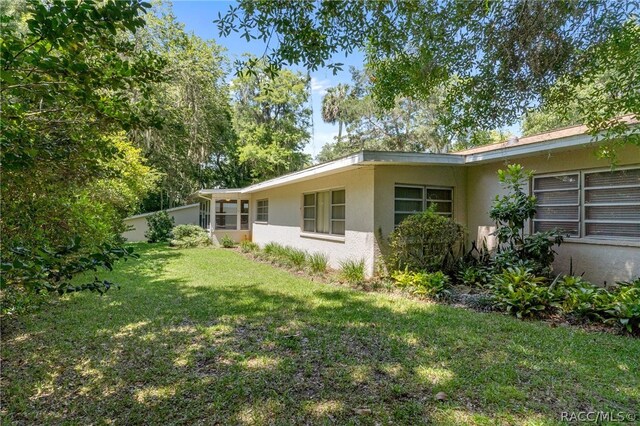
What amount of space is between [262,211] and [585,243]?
12922mm

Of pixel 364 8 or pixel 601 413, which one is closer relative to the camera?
pixel 601 413

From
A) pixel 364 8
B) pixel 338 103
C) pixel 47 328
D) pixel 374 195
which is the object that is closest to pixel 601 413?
pixel 364 8

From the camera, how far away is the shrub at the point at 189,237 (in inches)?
686

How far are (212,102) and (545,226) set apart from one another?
70.6ft

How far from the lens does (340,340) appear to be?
14.9 feet

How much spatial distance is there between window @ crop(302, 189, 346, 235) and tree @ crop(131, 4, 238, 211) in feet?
29.6

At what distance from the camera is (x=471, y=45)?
5.67 m

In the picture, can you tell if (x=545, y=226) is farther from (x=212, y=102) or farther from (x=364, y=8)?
(x=212, y=102)

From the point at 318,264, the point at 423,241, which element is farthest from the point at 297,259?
the point at 423,241

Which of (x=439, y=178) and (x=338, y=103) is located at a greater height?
(x=338, y=103)

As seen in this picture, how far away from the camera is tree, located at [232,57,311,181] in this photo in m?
26.6

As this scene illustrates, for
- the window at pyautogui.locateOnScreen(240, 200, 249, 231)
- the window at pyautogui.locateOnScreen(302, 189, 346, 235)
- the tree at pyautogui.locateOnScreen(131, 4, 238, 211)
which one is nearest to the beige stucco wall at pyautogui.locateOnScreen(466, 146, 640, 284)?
the window at pyautogui.locateOnScreen(302, 189, 346, 235)

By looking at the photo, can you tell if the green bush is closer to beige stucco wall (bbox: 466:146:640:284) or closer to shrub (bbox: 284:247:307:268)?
beige stucco wall (bbox: 466:146:640:284)

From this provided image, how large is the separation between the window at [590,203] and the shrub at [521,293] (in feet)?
5.38
